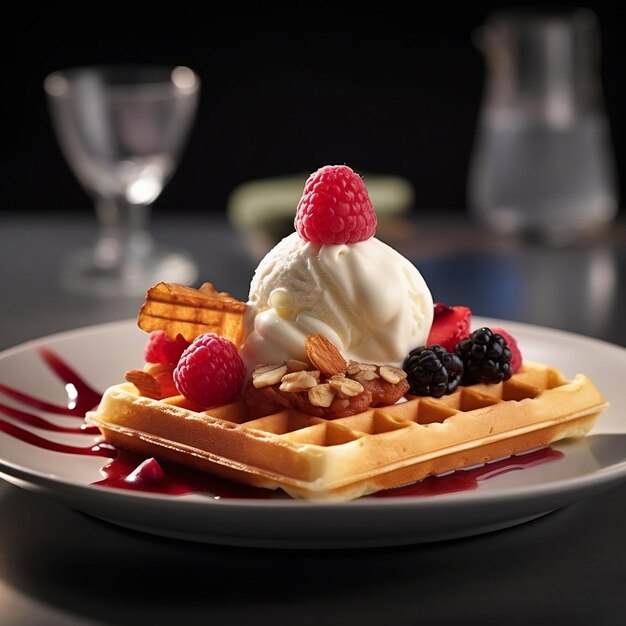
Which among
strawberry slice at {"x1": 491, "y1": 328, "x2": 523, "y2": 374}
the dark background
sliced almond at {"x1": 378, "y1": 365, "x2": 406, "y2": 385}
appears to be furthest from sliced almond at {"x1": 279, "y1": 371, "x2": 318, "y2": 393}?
the dark background

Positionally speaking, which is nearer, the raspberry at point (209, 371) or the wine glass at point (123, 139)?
the raspberry at point (209, 371)

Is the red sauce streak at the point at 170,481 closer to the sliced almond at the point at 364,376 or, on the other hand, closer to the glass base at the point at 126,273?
the sliced almond at the point at 364,376

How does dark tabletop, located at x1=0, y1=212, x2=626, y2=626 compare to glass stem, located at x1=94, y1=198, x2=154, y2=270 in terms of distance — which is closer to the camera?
dark tabletop, located at x1=0, y1=212, x2=626, y2=626

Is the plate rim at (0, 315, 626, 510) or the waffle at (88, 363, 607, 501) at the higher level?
the plate rim at (0, 315, 626, 510)

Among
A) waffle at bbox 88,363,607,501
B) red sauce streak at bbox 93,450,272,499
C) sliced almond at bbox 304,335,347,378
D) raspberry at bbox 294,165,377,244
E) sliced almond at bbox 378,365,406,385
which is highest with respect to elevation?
raspberry at bbox 294,165,377,244

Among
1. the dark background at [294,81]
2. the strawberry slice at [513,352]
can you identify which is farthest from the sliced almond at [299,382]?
the dark background at [294,81]

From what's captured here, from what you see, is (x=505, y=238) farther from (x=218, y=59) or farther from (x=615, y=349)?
(x=615, y=349)

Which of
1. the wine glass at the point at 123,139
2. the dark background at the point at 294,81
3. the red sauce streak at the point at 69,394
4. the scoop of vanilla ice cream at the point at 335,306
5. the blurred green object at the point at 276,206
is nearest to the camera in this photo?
the scoop of vanilla ice cream at the point at 335,306

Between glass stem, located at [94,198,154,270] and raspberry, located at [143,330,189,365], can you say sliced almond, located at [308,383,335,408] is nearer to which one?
raspberry, located at [143,330,189,365]
